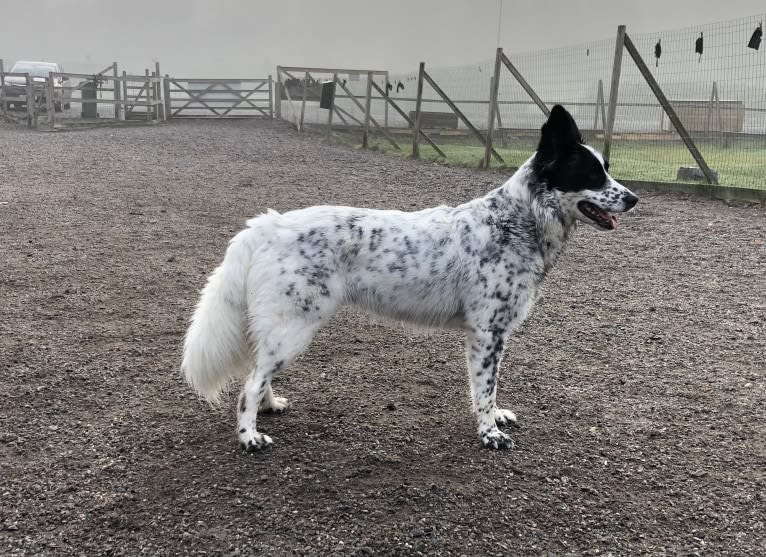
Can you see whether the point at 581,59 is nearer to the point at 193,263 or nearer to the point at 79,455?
the point at 193,263

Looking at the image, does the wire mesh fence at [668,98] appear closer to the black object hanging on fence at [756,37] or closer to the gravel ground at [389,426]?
the black object hanging on fence at [756,37]

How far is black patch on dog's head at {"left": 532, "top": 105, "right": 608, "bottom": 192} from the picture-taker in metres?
3.56

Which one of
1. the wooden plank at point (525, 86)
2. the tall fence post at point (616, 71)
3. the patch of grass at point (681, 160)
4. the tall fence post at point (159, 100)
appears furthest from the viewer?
the tall fence post at point (159, 100)

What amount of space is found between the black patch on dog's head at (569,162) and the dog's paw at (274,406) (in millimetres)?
2050

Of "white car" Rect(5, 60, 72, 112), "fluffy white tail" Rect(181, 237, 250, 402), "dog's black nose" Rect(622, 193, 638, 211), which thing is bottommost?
"fluffy white tail" Rect(181, 237, 250, 402)

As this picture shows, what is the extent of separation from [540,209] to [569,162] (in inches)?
12.0

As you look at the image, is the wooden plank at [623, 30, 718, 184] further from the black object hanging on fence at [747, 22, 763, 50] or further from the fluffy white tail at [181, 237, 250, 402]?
the fluffy white tail at [181, 237, 250, 402]

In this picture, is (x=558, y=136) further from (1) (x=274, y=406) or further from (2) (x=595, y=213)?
(1) (x=274, y=406)

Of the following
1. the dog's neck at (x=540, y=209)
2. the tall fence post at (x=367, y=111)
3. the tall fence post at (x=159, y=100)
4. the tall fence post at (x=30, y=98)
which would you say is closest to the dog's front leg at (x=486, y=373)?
the dog's neck at (x=540, y=209)

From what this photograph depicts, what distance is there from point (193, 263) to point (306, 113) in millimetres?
18847

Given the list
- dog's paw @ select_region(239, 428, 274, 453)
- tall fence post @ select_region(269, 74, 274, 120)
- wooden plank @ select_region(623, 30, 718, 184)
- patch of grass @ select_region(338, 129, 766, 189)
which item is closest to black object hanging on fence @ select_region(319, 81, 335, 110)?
patch of grass @ select_region(338, 129, 766, 189)

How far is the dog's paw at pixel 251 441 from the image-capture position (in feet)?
11.0

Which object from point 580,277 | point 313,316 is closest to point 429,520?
point 313,316

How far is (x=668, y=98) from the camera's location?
11430mm
